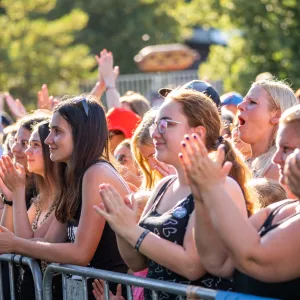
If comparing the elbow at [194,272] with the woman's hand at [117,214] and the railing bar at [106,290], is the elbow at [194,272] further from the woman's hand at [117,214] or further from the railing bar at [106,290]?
the railing bar at [106,290]

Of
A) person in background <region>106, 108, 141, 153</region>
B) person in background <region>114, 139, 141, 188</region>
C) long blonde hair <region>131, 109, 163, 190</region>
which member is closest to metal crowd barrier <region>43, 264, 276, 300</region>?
long blonde hair <region>131, 109, 163, 190</region>

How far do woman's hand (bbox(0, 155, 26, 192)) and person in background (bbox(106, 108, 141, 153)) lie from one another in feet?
6.41

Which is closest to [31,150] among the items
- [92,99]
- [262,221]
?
[92,99]

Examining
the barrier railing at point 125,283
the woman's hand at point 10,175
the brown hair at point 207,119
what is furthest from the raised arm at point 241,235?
the woman's hand at point 10,175

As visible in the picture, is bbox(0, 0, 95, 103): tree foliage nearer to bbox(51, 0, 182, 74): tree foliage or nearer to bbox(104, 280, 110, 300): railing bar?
bbox(51, 0, 182, 74): tree foliage

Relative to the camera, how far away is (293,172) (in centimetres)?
345

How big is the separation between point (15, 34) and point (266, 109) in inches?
710

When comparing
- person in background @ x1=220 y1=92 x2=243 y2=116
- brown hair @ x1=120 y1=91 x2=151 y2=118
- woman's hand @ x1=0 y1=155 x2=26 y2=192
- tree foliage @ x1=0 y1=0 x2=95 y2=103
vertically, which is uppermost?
woman's hand @ x1=0 y1=155 x2=26 y2=192

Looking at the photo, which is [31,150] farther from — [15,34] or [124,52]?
[124,52]

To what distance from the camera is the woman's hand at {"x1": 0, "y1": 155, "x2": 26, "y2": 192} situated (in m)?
5.50

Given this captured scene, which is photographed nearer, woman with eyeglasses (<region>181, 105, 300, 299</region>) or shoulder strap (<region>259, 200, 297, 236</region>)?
woman with eyeglasses (<region>181, 105, 300, 299</region>)

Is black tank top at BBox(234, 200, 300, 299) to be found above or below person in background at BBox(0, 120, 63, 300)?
above

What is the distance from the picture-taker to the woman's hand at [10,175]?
18.1 feet

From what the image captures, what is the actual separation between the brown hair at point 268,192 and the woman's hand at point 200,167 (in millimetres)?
1275
